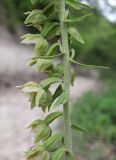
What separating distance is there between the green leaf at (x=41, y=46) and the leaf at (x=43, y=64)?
52 millimetres

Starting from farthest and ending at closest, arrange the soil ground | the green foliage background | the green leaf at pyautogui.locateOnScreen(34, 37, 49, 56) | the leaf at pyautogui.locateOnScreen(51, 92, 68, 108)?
the green foliage background, the soil ground, the green leaf at pyautogui.locateOnScreen(34, 37, 49, 56), the leaf at pyautogui.locateOnScreen(51, 92, 68, 108)

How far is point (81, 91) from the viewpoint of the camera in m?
11.4

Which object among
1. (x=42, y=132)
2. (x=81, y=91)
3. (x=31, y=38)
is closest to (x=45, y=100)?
(x=42, y=132)

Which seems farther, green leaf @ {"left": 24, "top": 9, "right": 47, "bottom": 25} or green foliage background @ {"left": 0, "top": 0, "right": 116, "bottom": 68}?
green foliage background @ {"left": 0, "top": 0, "right": 116, "bottom": 68}

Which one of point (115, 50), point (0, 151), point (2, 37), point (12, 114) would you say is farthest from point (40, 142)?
point (2, 37)

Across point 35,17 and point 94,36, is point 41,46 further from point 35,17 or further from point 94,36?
point 94,36

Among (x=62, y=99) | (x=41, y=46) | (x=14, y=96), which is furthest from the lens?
(x=14, y=96)

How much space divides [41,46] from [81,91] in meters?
9.57

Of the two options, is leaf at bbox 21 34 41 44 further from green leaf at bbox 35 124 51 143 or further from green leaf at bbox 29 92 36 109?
green leaf at bbox 35 124 51 143

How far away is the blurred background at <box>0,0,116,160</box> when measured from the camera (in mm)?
6804

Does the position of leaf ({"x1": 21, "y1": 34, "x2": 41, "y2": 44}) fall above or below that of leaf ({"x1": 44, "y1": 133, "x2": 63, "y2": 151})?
above

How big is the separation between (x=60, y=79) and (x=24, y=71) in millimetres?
10654

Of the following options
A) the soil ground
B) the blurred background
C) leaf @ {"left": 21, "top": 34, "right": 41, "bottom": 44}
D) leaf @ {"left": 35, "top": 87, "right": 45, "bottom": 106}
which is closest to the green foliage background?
the blurred background

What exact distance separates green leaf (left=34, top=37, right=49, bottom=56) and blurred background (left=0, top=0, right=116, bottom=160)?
0.13m
